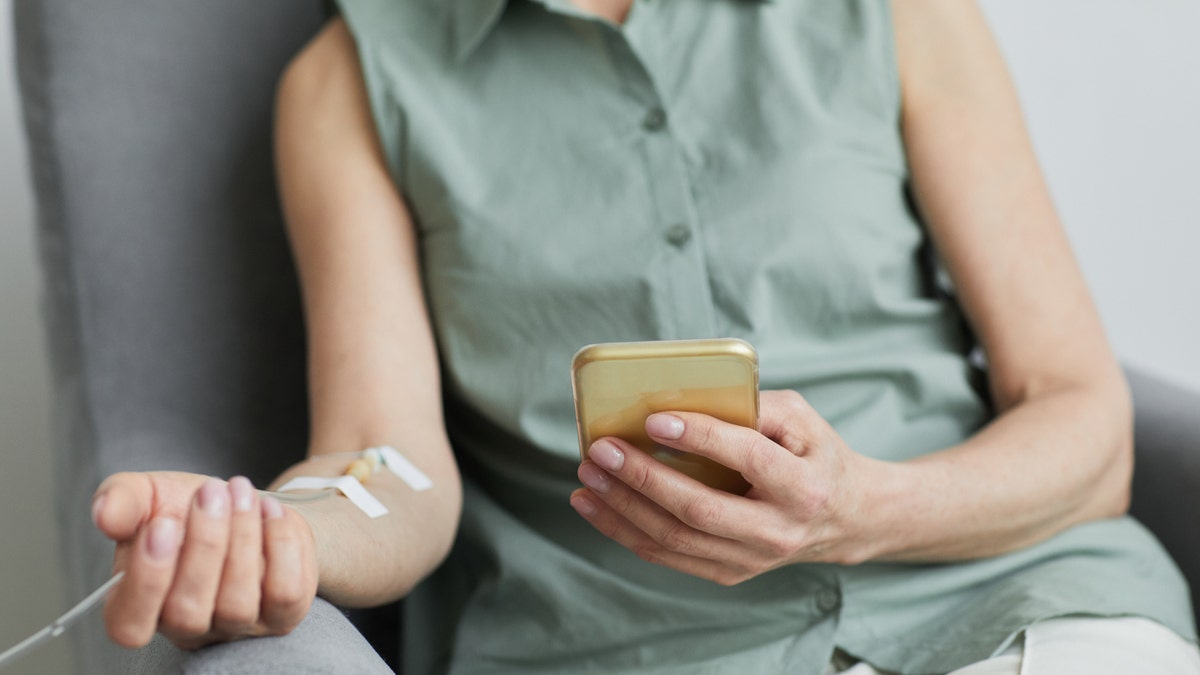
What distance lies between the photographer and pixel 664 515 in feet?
1.98

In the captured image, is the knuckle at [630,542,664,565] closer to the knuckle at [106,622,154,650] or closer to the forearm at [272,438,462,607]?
the forearm at [272,438,462,607]

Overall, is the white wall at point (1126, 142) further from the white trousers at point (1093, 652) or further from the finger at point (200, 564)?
the finger at point (200, 564)

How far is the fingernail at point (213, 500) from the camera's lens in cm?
47

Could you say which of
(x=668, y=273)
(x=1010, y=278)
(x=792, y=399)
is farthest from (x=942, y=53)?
(x=792, y=399)

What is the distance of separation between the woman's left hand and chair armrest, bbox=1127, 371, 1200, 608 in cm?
40

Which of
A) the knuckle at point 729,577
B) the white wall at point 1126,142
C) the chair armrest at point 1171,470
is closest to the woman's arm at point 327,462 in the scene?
the knuckle at point 729,577

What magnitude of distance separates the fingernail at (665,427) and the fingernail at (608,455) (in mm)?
28

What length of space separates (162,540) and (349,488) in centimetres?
23

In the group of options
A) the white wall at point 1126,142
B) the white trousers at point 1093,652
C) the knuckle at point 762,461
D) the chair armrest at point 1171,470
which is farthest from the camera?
the white wall at point 1126,142

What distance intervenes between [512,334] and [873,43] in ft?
1.24

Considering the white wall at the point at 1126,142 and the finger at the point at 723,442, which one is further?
the white wall at the point at 1126,142

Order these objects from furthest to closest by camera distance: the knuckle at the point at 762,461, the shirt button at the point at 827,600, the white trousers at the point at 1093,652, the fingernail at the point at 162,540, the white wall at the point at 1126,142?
the white wall at the point at 1126,142 < the shirt button at the point at 827,600 < the white trousers at the point at 1093,652 < the knuckle at the point at 762,461 < the fingernail at the point at 162,540

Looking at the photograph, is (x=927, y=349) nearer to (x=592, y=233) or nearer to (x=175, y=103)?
(x=592, y=233)

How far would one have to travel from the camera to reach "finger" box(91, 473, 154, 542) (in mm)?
485
